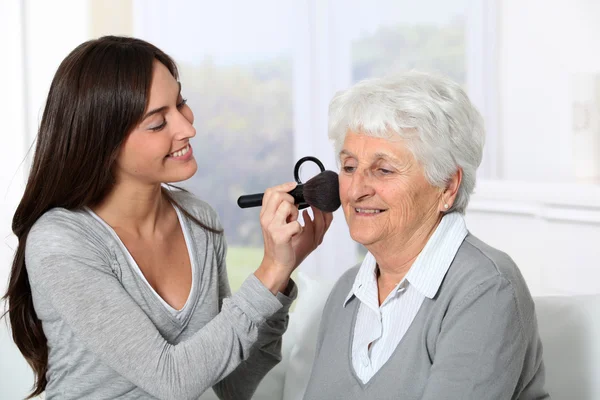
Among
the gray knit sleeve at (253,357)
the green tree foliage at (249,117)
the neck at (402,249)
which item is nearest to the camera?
the neck at (402,249)

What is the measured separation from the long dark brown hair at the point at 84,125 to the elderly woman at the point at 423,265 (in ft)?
1.57

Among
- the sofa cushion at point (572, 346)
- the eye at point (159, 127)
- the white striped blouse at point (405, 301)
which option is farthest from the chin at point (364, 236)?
the sofa cushion at point (572, 346)

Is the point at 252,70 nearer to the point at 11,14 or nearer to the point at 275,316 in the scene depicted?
the point at 11,14

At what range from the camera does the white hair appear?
1.60 meters

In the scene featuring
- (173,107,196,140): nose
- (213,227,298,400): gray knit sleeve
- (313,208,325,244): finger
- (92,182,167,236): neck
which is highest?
(173,107,196,140): nose

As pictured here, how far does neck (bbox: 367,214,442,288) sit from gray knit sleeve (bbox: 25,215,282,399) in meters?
0.26

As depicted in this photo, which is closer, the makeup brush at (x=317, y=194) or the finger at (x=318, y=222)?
the makeup brush at (x=317, y=194)

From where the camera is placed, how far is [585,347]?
1978 millimetres

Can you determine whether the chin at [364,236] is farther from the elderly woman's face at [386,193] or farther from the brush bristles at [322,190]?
the brush bristles at [322,190]

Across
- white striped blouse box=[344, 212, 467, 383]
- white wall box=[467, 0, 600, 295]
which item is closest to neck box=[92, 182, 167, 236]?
white striped blouse box=[344, 212, 467, 383]

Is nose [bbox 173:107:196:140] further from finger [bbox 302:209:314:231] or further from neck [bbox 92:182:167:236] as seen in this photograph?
finger [bbox 302:209:314:231]

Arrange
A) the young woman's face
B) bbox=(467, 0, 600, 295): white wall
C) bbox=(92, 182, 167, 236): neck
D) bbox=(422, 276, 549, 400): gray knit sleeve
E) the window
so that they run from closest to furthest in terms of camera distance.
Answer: bbox=(422, 276, 549, 400): gray knit sleeve → the young woman's face → bbox=(92, 182, 167, 236): neck → bbox=(467, 0, 600, 295): white wall → the window

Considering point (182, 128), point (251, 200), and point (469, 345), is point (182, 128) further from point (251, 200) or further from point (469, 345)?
point (469, 345)

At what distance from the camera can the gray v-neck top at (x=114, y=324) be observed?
5.53 ft
